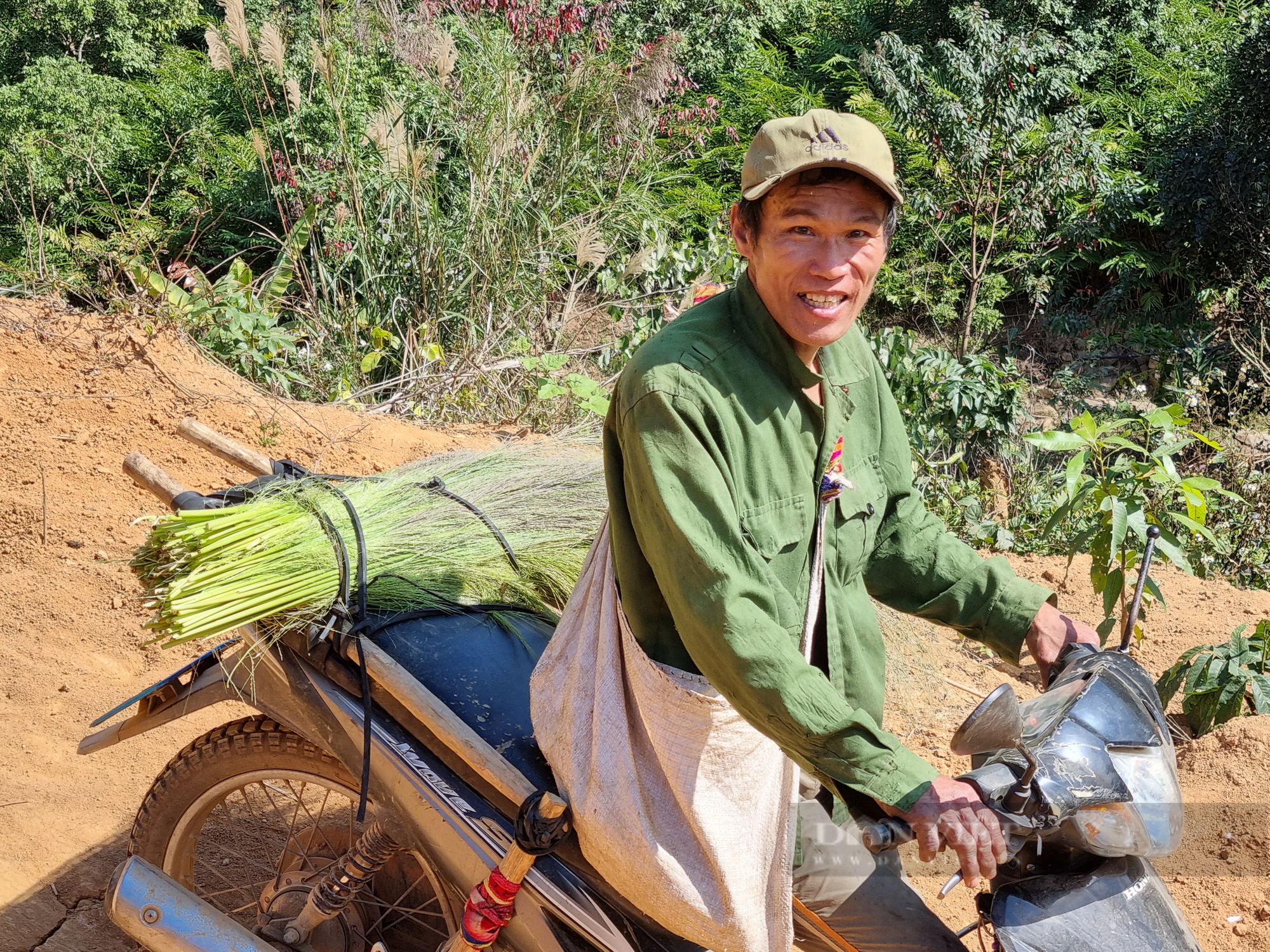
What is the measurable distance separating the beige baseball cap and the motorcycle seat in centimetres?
99

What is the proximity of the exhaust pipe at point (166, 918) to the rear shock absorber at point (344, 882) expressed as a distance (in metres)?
0.15

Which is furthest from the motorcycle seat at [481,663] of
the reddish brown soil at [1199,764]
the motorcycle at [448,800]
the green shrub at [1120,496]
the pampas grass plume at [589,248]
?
the pampas grass plume at [589,248]

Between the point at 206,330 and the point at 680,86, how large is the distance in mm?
5539

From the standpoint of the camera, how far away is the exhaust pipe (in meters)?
1.89

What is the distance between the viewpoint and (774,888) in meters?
1.61

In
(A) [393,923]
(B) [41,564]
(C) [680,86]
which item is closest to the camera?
(A) [393,923]

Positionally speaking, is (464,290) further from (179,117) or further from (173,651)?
(179,117)

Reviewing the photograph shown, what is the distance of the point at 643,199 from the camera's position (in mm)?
6793

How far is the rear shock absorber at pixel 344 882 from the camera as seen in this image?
6.56ft

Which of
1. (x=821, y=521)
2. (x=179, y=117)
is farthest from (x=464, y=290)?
(x=179, y=117)

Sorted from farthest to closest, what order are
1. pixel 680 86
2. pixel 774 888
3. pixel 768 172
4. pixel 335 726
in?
pixel 680 86, pixel 335 726, pixel 774 888, pixel 768 172

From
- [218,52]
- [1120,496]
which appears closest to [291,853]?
[1120,496]

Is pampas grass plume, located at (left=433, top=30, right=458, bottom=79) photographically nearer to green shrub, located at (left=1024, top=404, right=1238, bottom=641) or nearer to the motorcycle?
green shrub, located at (left=1024, top=404, right=1238, bottom=641)

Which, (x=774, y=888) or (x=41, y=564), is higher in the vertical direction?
(x=774, y=888)
